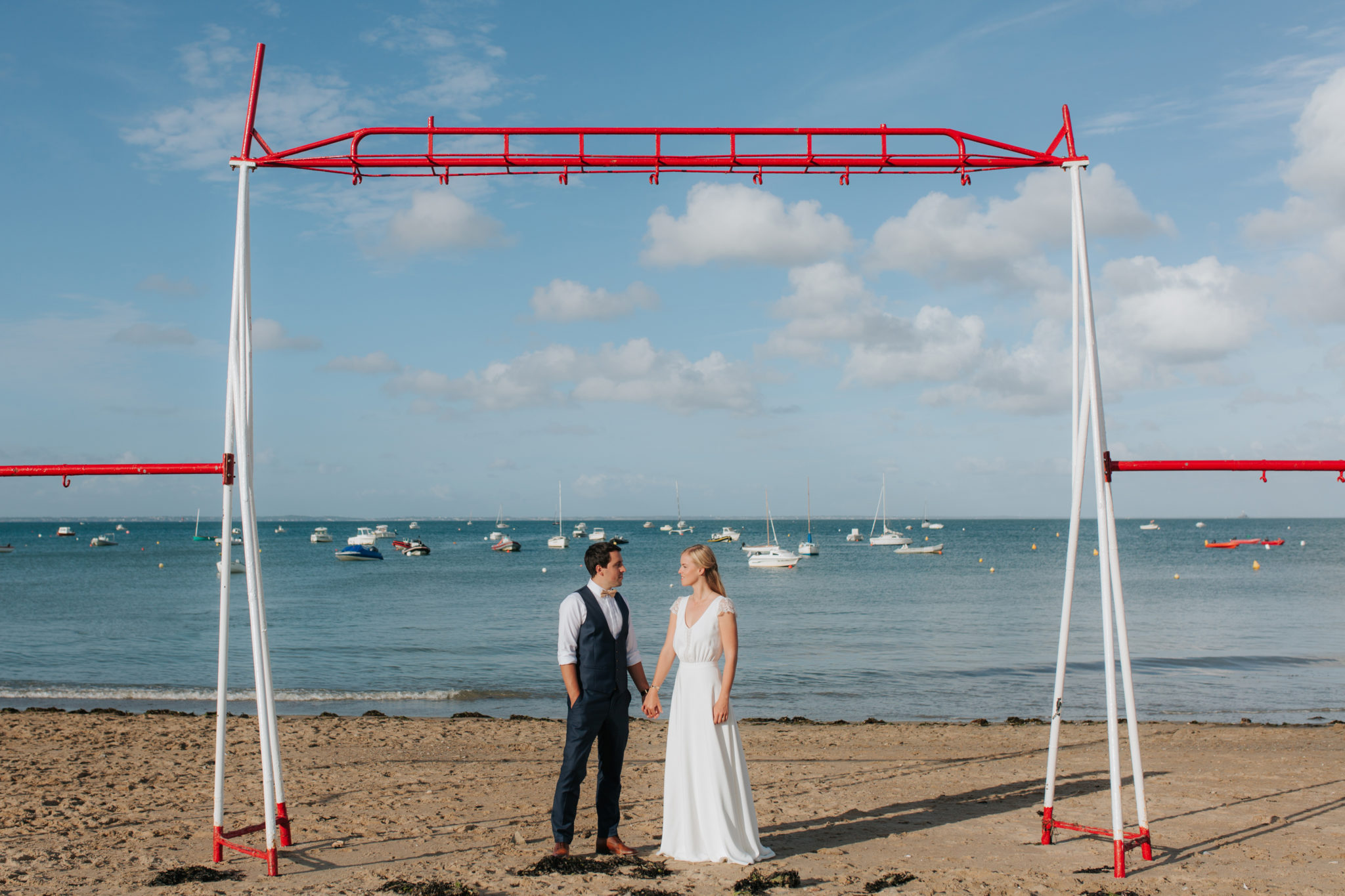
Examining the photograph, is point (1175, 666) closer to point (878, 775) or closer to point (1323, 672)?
point (1323, 672)

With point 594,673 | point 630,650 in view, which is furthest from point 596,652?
point 630,650

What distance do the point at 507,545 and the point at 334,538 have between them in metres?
54.3

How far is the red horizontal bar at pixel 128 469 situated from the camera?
5.93 m

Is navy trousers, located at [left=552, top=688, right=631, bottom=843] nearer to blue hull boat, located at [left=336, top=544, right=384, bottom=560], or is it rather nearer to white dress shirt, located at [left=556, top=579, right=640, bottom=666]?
white dress shirt, located at [left=556, top=579, right=640, bottom=666]

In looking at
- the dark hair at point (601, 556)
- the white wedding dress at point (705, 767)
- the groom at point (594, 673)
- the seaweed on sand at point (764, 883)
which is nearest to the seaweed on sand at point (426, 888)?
the groom at point (594, 673)

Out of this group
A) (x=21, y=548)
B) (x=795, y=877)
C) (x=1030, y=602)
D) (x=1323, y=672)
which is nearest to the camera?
(x=795, y=877)

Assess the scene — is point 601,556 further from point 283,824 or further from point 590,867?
point 283,824

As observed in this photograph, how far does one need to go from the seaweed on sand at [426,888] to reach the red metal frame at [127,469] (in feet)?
8.93

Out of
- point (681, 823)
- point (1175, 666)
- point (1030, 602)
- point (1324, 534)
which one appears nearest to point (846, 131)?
point (681, 823)

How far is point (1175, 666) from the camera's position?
21.0 meters

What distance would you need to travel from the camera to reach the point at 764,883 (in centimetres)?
548

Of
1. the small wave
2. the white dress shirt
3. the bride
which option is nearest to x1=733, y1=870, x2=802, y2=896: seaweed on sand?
the bride

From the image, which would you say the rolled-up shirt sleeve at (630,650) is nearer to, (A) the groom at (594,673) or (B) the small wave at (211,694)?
(A) the groom at (594,673)

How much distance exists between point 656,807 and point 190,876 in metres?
3.49
